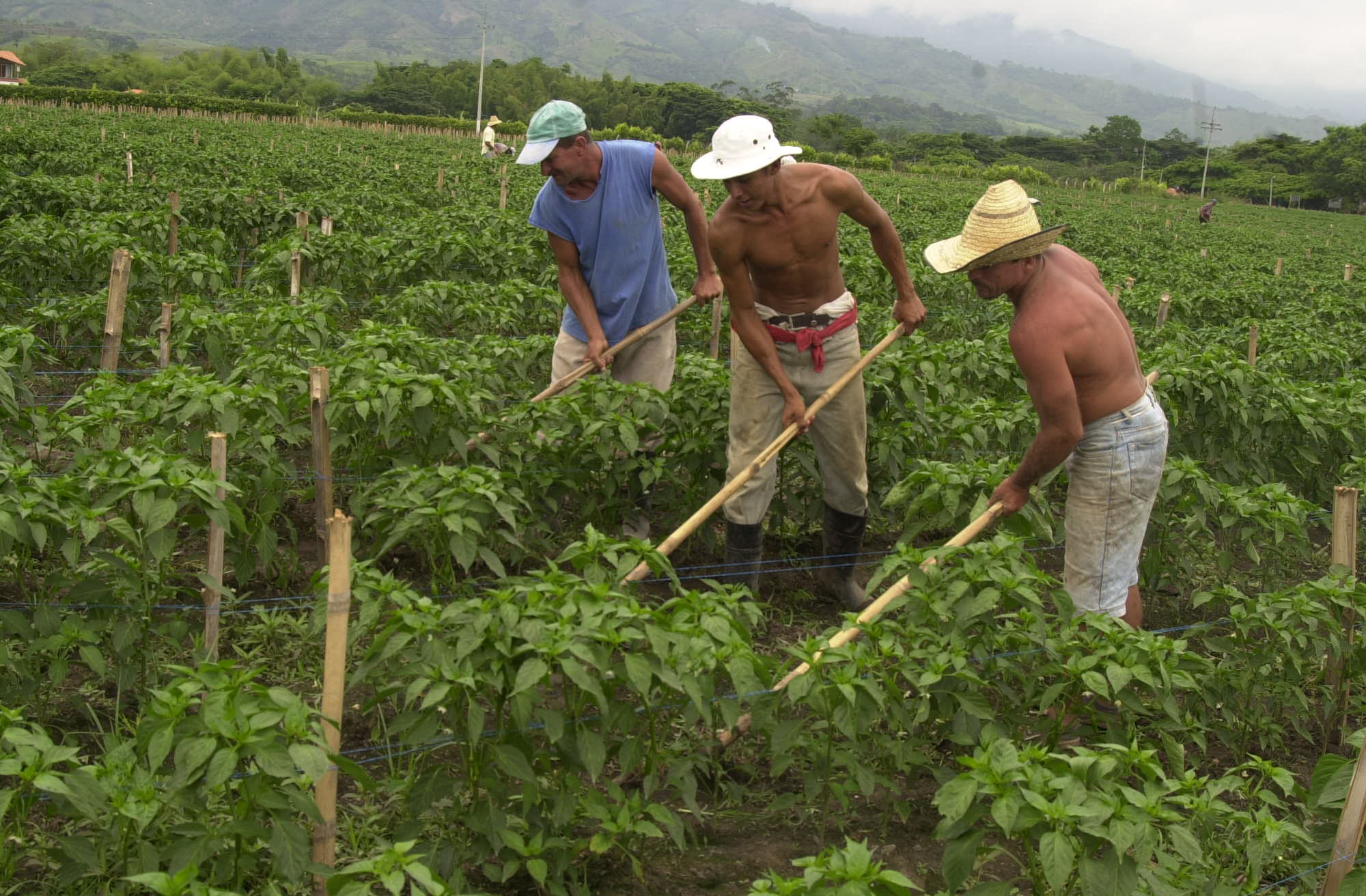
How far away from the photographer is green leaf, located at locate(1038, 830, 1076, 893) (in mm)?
2547

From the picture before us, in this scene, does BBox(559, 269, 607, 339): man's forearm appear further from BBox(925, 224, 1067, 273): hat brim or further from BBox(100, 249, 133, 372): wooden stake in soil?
BBox(100, 249, 133, 372): wooden stake in soil

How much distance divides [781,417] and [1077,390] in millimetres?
1341

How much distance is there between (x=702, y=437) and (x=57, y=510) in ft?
8.81

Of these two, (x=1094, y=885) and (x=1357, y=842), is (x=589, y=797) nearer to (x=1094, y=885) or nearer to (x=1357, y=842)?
(x=1094, y=885)

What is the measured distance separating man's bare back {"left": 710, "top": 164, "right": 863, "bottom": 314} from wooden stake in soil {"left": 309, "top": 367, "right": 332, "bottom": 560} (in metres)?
1.66

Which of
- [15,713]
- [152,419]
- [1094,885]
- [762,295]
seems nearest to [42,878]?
[15,713]

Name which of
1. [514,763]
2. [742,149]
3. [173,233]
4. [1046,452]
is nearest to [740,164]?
[742,149]

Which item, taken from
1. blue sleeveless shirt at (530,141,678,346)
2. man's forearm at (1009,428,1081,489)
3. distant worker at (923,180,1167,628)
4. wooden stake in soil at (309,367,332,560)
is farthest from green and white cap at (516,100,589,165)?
man's forearm at (1009,428,1081,489)

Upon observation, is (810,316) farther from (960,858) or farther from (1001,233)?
(960,858)

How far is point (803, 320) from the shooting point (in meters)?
4.88

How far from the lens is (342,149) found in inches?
1177

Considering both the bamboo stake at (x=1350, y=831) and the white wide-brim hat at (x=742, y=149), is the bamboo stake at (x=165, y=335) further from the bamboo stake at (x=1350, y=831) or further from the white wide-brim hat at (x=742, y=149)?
the bamboo stake at (x=1350, y=831)

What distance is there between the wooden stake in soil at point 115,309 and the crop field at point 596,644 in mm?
25

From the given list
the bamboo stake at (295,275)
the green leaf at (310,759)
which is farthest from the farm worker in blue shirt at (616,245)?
the green leaf at (310,759)
